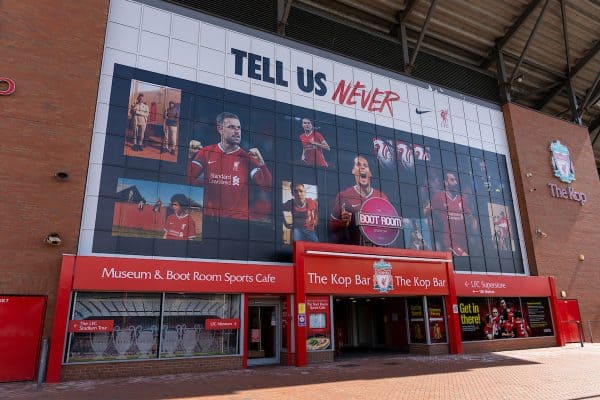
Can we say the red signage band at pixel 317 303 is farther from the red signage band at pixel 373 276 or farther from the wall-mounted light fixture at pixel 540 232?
the wall-mounted light fixture at pixel 540 232

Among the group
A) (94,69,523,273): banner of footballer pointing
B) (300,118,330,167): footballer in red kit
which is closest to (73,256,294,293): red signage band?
(94,69,523,273): banner of footballer pointing

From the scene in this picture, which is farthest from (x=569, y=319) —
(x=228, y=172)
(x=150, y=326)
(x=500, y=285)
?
(x=150, y=326)

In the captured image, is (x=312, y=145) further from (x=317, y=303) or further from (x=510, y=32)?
(x=510, y=32)

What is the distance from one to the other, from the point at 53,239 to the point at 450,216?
18.0 metres

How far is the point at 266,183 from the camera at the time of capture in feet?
60.3

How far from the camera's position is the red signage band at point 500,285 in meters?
21.1

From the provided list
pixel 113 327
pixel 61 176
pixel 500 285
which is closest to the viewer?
pixel 113 327

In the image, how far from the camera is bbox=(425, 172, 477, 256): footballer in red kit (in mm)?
22484

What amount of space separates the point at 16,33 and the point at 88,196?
20.1 feet

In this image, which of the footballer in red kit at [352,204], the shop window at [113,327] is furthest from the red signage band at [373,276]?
the shop window at [113,327]

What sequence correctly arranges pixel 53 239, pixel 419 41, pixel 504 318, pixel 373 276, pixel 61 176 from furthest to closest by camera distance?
pixel 419 41 < pixel 504 318 < pixel 373 276 < pixel 61 176 < pixel 53 239

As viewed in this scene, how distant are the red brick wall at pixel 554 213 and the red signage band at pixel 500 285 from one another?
121cm

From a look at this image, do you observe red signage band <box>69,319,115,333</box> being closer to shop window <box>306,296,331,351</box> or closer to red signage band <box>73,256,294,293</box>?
red signage band <box>73,256,294,293</box>

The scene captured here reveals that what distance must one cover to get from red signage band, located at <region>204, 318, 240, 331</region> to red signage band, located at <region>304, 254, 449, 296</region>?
9.69 feet
